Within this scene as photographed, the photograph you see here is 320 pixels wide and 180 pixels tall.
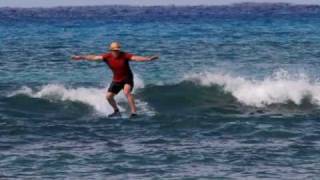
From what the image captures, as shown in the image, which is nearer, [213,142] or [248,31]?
[213,142]

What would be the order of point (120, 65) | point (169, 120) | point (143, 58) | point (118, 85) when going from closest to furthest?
1. point (143, 58)
2. point (120, 65)
3. point (118, 85)
4. point (169, 120)

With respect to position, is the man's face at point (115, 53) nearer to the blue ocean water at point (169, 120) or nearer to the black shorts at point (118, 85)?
the black shorts at point (118, 85)

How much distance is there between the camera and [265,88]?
77.6 feet

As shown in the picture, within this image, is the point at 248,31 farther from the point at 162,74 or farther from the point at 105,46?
the point at 162,74

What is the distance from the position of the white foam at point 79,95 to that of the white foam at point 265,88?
6.96ft

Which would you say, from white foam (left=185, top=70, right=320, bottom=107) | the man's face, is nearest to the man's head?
the man's face

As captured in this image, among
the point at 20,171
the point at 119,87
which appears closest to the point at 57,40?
the point at 119,87

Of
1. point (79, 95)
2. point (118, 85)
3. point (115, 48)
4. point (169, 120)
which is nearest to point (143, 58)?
point (115, 48)

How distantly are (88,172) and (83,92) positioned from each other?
9.83m

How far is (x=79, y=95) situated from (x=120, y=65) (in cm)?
609

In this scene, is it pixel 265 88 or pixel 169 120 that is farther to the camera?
pixel 265 88

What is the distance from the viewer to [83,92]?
2392cm

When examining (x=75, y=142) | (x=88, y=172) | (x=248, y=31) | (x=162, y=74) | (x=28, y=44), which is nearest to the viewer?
(x=88, y=172)

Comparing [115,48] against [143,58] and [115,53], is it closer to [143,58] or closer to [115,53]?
[115,53]
